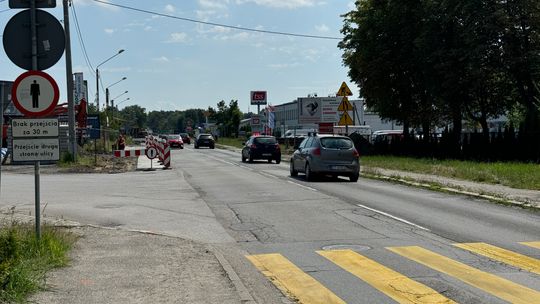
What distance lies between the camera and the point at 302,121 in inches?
1885

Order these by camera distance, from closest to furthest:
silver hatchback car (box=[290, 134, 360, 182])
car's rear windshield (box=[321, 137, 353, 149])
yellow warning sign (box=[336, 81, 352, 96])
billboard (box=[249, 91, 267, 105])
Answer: silver hatchback car (box=[290, 134, 360, 182]), car's rear windshield (box=[321, 137, 353, 149]), yellow warning sign (box=[336, 81, 352, 96]), billboard (box=[249, 91, 267, 105])

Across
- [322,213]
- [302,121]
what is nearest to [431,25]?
[302,121]

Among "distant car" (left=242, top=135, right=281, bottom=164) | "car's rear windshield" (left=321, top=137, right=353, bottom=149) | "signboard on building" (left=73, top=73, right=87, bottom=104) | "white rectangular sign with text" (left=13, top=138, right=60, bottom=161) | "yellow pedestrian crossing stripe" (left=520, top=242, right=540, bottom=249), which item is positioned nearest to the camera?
"white rectangular sign with text" (left=13, top=138, right=60, bottom=161)

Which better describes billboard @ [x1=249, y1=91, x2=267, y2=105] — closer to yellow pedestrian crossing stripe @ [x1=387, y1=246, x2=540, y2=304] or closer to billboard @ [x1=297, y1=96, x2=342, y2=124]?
billboard @ [x1=297, y1=96, x2=342, y2=124]

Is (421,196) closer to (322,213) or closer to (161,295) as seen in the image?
(322,213)

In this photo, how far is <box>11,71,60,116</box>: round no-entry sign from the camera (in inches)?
293

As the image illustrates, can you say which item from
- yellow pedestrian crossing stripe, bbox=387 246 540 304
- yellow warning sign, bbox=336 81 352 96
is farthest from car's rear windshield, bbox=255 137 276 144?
yellow pedestrian crossing stripe, bbox=387 246 540 304

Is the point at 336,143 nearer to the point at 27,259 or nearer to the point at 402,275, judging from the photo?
the point at 402,275

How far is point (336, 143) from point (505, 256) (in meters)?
13.3

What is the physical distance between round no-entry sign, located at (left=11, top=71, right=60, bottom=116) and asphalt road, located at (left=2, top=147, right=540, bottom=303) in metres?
3.08

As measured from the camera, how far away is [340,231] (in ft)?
34.2

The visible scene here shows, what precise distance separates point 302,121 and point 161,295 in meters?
42.1

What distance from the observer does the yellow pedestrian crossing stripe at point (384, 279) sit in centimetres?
609

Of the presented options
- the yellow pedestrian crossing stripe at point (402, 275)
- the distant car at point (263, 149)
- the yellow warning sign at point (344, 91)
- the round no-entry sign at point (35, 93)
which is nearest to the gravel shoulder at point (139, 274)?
the yellow pedestrian crossing stripe at point (402, 275)
